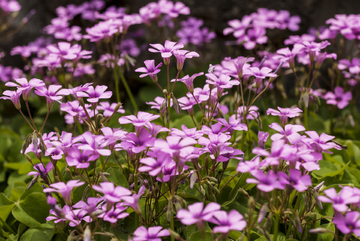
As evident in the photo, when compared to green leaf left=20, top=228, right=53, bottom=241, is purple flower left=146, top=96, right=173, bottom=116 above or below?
above

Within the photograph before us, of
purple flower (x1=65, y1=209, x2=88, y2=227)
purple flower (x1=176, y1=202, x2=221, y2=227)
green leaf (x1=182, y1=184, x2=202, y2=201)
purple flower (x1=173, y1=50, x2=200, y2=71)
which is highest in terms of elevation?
purple flower (x1=173, y1=50, x2=200, y2=71)

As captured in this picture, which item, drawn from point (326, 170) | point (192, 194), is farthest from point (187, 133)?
point (326, 170)

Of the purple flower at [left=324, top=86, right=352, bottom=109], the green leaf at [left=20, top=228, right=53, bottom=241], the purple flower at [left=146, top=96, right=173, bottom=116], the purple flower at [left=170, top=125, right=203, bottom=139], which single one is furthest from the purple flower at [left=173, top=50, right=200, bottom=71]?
the purple flower at [left=324, top=86, right=352, bottom=109]

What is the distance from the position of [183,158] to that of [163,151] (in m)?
0.10

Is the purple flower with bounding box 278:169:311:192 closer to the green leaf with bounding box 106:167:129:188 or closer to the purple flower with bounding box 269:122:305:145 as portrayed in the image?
the purple flower with bounding box 269:122:305:145

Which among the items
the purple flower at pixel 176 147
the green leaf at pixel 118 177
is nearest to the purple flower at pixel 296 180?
the purple flower at pixel 176 147

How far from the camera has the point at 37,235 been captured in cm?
135

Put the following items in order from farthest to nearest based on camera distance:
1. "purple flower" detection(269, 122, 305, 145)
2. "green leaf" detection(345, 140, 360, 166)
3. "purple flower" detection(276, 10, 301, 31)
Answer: "purple flower" detection(276, 10, 301, 31)
"green leaf" detection(345, 140, 360, 166)
"purple flower" detection(269, 122, 305, 145)

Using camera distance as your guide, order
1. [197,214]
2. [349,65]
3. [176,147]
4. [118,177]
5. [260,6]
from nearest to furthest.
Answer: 1. [197,214]
2. [176,147]
3. [118,177]
4. [349,65]
5. [260,6]

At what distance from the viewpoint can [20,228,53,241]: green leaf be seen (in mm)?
1339

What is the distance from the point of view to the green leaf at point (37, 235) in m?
1.34

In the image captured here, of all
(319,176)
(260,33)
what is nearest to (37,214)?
(319,176)

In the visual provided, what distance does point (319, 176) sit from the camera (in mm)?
1608

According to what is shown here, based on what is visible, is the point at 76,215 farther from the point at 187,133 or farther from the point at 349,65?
the point at 349,65
